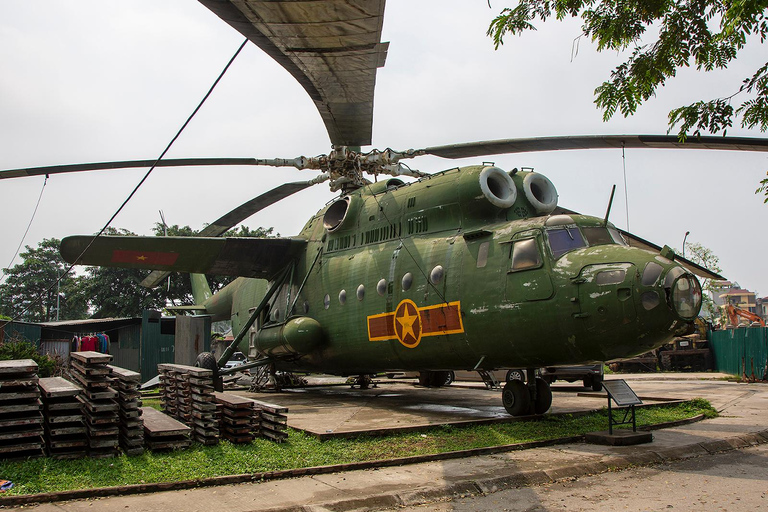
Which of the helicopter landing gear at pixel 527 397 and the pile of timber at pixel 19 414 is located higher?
the pile of timber at pixel 19 414

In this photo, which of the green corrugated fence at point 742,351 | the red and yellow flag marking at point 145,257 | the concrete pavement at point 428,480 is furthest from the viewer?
the green corrugated fence at point 742,351

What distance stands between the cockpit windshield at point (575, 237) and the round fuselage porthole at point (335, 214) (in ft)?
19.9

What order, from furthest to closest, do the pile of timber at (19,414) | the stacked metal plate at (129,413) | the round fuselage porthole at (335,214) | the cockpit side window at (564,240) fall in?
the round fuselage porthole at (335,214), the cockpit side window at (564,240), the stacked metal plate at (129,413), the pile of timber at (19,414)

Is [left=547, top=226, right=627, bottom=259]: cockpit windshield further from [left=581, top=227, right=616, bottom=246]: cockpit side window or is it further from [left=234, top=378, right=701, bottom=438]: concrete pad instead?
[left=234, top=378, right=701, bottom=438]: concrete pad

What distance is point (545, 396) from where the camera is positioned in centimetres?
1108

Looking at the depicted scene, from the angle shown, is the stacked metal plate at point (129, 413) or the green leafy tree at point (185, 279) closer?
the stacked metal plate at point (129, 413)

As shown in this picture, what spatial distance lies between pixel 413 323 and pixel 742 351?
21.4 metres

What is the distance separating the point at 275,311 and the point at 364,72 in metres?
11.8

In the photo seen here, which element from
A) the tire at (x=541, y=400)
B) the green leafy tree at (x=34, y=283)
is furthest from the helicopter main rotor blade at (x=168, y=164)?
the green leafy tree at (x=34, y=283)

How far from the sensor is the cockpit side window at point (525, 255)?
9.73m

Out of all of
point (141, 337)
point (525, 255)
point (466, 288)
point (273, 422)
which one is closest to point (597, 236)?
point (525, 255)

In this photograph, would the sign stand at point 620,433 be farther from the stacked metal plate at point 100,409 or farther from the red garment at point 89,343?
the red garment at point 89,343

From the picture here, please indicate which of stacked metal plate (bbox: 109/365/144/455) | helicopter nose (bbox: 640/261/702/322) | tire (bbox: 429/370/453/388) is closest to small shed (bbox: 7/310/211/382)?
tire (bbox: 429/370/453/388)

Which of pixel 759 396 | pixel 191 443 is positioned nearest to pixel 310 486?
pixel 191 443
